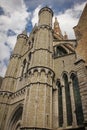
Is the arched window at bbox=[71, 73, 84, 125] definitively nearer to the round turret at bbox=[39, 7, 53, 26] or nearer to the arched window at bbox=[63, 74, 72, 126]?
the arched window at bbox=[63, 74, 72, 126]

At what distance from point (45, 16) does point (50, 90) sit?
9.75m

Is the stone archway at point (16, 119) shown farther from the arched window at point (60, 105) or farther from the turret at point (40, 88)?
the arched window at point (60, 105)

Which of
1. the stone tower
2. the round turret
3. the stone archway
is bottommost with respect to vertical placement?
the stone archway

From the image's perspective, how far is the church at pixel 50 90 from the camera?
842 centimetres

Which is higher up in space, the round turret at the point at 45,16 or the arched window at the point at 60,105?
the round turret at the point at 45,16

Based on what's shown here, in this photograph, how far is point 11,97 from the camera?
1412 centimetres

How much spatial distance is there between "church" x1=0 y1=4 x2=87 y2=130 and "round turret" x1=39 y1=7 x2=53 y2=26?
0.18 m

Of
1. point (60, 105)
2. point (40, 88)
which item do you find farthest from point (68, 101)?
point (40, 88)

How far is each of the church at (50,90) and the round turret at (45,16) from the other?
179 millimetres

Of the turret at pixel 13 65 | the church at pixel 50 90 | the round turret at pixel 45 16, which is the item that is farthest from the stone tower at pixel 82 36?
the turret at pixel 13 65

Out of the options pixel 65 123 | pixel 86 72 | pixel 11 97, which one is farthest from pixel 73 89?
pixel 11 97

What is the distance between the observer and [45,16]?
1659 centimetres

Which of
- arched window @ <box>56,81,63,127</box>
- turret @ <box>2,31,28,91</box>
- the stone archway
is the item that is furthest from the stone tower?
turret @ <box>2,31,28,91</box>

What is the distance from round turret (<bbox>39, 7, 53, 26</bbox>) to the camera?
52.2 feet
